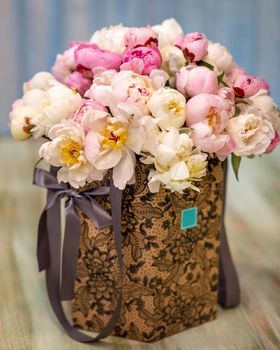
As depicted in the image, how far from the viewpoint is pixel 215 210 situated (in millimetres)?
1231

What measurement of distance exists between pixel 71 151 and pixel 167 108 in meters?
0.15

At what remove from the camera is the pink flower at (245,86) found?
A: 116 cm

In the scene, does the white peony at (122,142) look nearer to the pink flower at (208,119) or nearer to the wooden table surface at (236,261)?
the pink flower at (208,119)

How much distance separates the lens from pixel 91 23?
9.04 ft

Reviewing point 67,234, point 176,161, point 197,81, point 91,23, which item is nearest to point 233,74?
point 197,81

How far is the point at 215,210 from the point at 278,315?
0.22m

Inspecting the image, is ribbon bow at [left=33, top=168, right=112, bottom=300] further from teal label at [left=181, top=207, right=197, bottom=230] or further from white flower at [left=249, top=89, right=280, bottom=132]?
white flower at [left=249, top=89, right=280, bottom=132]

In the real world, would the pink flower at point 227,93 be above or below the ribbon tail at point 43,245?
above

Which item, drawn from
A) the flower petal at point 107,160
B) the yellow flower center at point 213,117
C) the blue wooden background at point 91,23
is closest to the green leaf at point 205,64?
the yellow flower center at point 213,117

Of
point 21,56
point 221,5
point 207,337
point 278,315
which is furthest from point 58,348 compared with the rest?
point 221,5

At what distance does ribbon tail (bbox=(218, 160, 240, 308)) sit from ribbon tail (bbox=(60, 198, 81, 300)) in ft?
0.87

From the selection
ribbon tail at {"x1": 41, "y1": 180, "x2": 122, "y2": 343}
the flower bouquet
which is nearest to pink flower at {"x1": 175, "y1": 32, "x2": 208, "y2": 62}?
the flower bouquet

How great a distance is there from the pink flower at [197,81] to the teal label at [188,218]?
0.19 metres

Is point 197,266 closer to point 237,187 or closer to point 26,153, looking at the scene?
point 237,187
